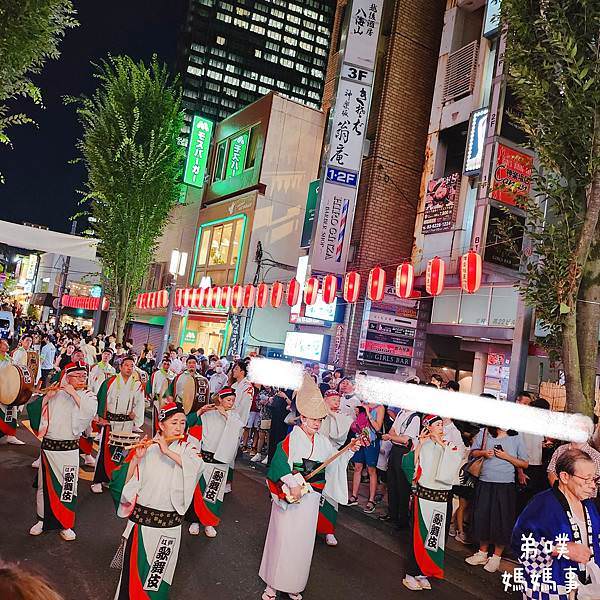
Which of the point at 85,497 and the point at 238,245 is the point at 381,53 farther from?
the point at 85,497

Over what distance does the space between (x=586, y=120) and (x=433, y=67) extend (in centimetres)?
1297

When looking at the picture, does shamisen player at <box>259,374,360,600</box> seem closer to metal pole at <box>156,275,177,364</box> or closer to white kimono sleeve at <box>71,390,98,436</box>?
white kimono sleeve at <box>71,390,98,436</box>

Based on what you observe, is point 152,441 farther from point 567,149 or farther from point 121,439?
point 567,149

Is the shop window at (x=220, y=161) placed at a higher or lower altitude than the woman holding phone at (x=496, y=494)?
higher

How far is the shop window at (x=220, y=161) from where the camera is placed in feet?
80.5

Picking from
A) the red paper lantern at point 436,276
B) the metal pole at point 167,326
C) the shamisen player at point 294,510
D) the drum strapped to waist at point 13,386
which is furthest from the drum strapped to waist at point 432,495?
the metal pole at point 167,326

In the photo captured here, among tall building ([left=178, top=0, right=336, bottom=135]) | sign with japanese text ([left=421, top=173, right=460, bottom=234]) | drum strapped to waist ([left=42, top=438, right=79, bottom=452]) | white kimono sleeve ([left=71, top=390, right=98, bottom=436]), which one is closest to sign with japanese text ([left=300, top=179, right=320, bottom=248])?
sign with japanese text ([left=421, top=173, right=460, bottom=234])

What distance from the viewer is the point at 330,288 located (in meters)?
13.8

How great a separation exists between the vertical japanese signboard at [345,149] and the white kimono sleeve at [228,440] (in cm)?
811

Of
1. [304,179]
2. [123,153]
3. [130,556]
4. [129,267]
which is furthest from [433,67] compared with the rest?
[130,556]

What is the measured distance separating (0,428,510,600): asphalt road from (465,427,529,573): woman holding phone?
370mm

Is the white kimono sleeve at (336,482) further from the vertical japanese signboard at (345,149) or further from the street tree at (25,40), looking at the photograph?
the vertical japanese signboard at (345,149)

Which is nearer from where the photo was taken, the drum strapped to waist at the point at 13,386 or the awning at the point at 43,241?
the awning at the point at 43,241

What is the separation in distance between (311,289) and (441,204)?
439cm
